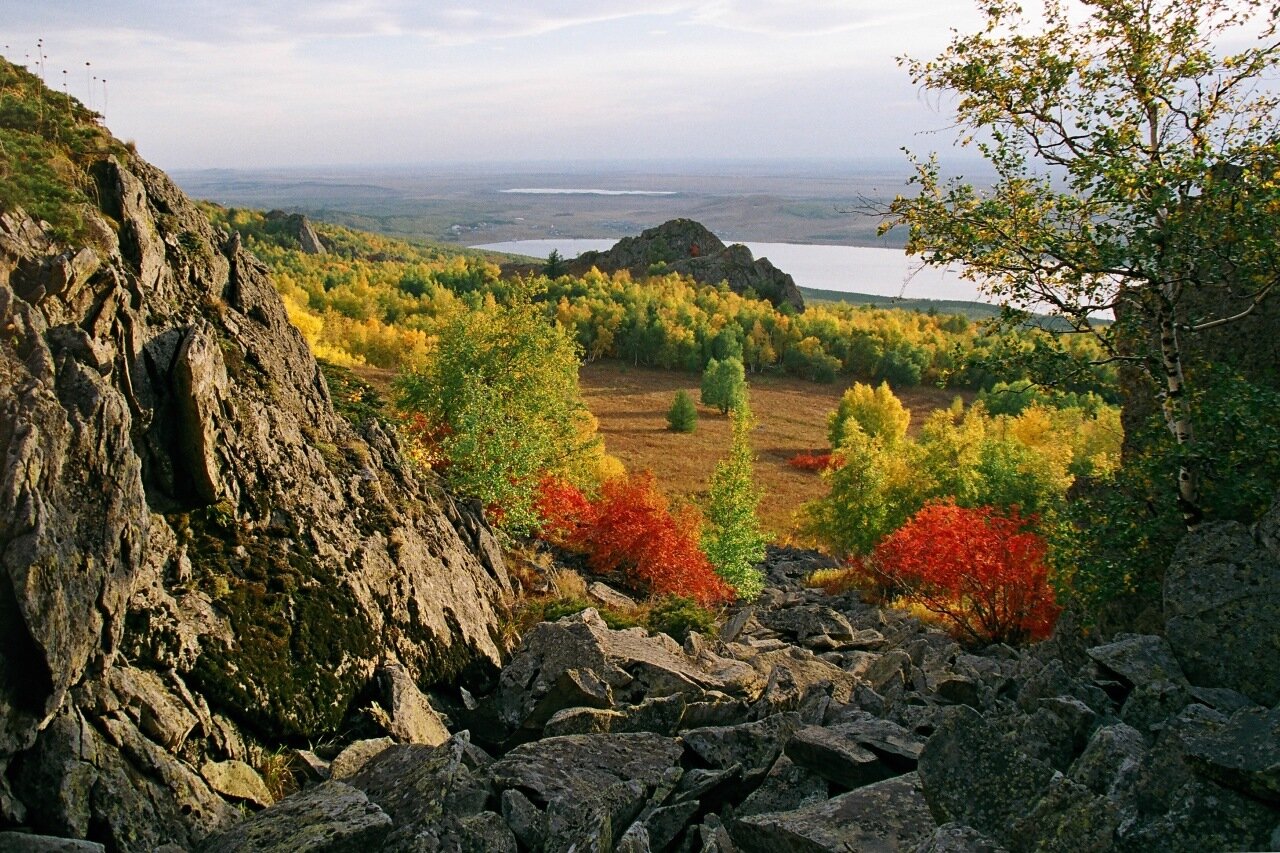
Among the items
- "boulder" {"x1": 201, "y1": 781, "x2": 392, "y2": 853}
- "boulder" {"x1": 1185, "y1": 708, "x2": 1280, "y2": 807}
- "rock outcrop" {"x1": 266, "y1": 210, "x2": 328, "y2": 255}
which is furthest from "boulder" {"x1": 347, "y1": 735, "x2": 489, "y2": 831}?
"rock outcrop" {"x1": 266, "y1": 210, "x2": 328, "y2": 255}

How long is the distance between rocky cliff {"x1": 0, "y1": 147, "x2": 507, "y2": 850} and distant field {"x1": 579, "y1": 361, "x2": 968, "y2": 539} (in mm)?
51489

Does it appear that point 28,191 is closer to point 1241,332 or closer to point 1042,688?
point 1042,688

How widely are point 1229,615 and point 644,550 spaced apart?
23000 mm

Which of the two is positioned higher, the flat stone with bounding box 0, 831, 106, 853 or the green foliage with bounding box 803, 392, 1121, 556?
the flat stone with bounding box 0, 831, 106, 853

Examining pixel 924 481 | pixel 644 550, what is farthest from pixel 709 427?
pixel 644 550

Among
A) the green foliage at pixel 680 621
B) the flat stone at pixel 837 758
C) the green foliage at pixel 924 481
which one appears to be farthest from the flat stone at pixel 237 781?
the green foliage at pixel 924 481

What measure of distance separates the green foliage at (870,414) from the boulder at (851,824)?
83.2 metres

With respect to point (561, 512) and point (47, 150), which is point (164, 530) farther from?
point (561, 512)

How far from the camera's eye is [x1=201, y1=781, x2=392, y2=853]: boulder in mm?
7238

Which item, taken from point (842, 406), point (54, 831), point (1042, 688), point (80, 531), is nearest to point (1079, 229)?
point (1042, 688)

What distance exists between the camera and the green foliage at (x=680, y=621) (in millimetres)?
21484

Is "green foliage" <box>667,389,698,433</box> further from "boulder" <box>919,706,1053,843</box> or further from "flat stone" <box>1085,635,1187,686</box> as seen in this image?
"boulder" <box>919,706,1053,843</box>

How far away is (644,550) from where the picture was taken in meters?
31.2

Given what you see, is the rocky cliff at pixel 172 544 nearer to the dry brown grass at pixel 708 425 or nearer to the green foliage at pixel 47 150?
the green foliage at pixel 47 150
